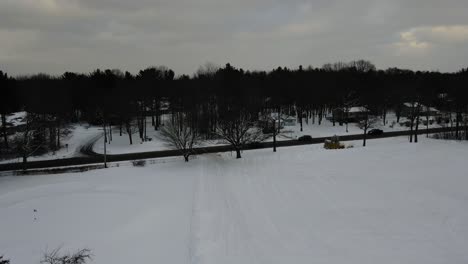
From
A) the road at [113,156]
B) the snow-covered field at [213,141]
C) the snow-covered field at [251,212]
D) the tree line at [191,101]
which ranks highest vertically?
the tree line at [191,101]

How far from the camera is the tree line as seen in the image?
43769mm

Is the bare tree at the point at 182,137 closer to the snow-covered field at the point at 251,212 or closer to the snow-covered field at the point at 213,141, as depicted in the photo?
the snow-covered field at the point at 213,141

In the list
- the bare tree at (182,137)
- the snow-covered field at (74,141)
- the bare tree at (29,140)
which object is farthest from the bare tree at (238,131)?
the bare tree at (29,140)

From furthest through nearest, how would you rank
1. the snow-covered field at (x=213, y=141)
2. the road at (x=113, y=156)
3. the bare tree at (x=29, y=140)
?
the snow-covered field at (x=213, y=141) < the road at (x=113, y=156) < the bare tree at (x=29, y=140)

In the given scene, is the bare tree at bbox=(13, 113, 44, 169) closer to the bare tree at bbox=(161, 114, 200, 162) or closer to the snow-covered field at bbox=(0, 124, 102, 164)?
the snow-covered field at bbox=(0, 124, 102, 164)

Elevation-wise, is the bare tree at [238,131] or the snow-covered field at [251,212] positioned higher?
the bare tree at [238,131]

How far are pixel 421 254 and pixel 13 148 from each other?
4685 cm

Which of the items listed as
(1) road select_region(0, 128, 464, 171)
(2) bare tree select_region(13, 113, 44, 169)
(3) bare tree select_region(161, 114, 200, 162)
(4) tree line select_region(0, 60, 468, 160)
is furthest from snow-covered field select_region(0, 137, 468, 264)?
(4) tree line select_region(0, 60, 468, 160)

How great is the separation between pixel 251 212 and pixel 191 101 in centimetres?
4281

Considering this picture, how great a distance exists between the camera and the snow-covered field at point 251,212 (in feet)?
51.7

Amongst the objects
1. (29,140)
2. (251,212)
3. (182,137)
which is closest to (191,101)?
(182,137)

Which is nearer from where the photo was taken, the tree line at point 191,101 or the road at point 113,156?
the road at point 113,156

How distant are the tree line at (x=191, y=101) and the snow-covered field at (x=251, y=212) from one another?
10129mm

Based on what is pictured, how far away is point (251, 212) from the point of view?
21000 mm
